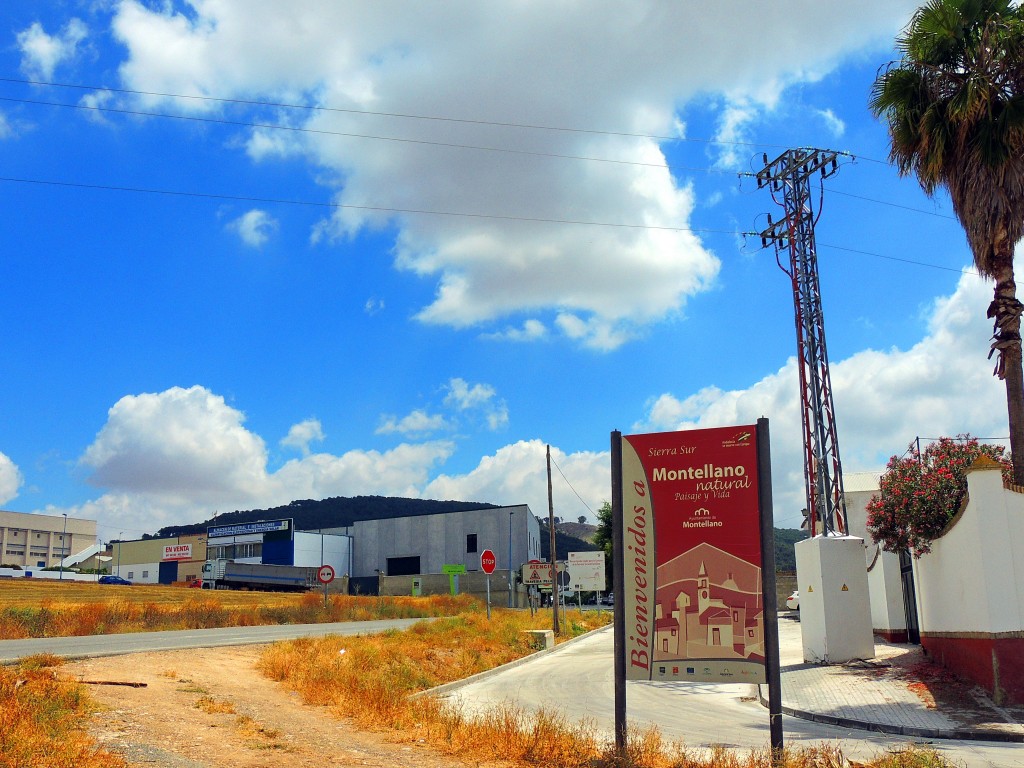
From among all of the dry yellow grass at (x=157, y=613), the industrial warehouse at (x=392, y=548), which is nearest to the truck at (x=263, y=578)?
the industrial warehouse at (x=392, y=548)

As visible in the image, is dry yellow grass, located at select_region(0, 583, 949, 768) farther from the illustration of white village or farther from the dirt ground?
the illustration of white village

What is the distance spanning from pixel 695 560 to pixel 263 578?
8282 cm

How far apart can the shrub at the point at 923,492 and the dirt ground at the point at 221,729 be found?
41.4ft

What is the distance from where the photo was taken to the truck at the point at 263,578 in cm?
8494

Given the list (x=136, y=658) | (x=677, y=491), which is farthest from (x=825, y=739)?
(x=136, y=658)

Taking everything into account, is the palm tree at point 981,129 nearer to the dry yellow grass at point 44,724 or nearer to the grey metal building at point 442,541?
the dry yellow grass at point 44,724

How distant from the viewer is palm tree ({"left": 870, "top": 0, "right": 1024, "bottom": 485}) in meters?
15.5

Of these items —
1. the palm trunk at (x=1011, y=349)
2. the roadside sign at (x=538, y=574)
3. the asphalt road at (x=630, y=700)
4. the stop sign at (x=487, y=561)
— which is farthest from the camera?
the roadside sign at (x=538, y=574)

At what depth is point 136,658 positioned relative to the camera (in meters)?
16.7

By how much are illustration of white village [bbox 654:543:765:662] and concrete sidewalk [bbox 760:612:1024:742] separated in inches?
205

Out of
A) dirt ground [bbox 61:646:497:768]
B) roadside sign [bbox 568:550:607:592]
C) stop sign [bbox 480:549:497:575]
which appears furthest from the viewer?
roadside sign [bbox 568:550:607:592]

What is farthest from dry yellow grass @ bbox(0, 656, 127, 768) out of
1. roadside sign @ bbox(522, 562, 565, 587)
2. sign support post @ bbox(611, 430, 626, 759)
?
roadside sign @ bbox(522, 562, 565, 587)

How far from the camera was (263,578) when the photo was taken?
8569 cm

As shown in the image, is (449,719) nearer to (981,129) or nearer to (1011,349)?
(1011,349)
